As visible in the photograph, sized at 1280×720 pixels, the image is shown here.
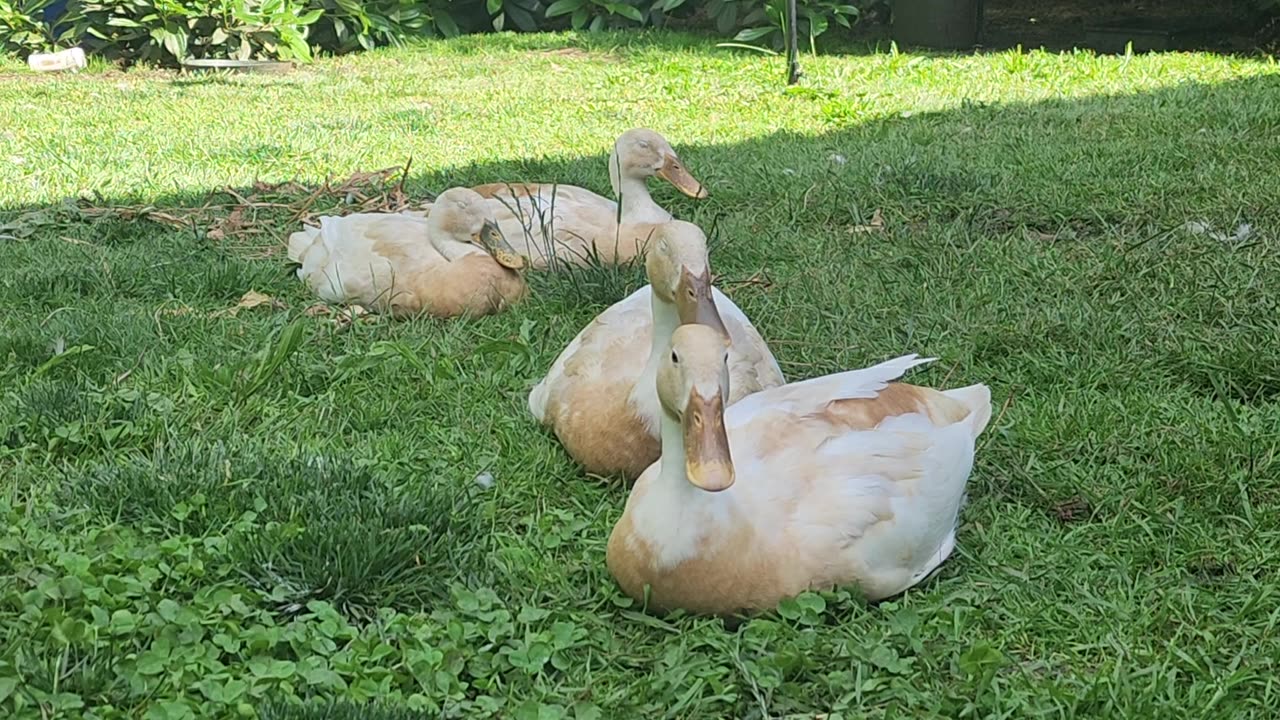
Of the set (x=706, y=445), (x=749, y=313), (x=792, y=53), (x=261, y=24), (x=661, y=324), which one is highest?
(x=706, y=445)

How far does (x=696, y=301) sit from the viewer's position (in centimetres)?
299

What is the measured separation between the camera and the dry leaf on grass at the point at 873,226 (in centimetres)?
513

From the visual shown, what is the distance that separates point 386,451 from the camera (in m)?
3.18

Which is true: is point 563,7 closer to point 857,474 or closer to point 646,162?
point 646,162

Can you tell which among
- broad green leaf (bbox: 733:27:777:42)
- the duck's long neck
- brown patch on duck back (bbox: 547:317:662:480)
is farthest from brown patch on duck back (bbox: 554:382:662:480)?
broad green leaf (bbox: 733:27:777:42)

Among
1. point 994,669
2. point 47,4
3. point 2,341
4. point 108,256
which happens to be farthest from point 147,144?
point 994,669

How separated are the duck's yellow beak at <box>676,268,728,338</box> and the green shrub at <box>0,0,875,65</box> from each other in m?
7.52

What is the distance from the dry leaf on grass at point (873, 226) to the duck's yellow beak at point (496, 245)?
143 centimetres

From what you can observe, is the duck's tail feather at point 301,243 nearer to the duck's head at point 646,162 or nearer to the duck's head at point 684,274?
the duck's head at point 646,162

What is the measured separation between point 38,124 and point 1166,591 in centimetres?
771

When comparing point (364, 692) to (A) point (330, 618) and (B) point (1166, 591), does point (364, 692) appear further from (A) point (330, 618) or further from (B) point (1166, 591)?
(B) point (1166, 591)

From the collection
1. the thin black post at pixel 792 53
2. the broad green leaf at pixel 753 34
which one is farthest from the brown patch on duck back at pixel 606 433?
the broad green leaf at pixel 753 34

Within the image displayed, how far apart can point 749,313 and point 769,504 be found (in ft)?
5.83

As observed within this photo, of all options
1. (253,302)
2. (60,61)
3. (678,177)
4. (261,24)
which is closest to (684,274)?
(253,302)
